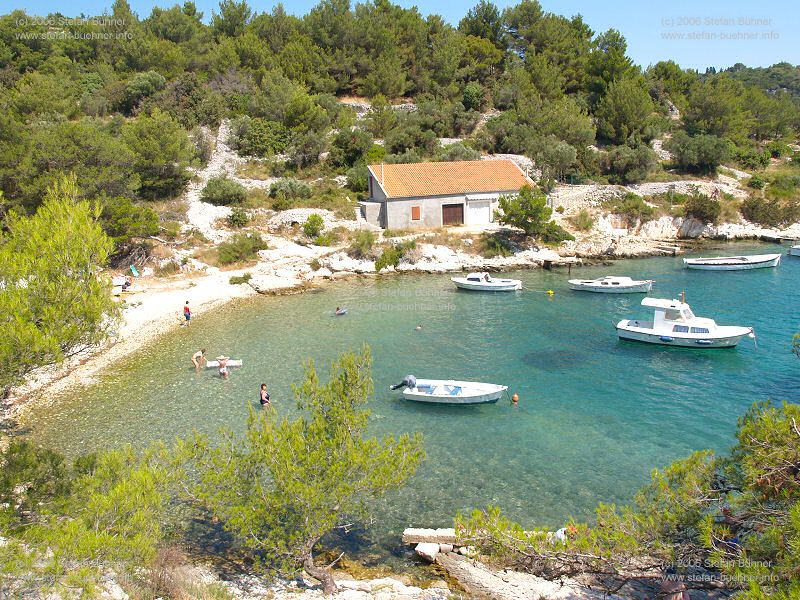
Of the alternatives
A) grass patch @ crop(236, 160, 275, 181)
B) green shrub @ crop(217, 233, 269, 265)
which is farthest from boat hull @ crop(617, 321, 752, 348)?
grass patch @ crop(236, 160, 275, 181)

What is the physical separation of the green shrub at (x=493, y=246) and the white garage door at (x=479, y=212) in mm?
3423

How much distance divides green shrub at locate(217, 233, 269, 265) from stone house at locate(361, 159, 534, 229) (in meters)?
10.2

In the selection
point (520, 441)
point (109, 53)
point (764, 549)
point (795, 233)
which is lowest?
point (520, 441)

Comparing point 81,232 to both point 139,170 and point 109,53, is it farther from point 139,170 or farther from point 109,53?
point 109,53

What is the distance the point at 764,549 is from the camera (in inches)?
332

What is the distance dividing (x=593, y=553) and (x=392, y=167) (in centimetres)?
4375

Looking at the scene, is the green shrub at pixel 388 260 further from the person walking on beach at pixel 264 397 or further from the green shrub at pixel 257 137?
the green shrub at pixel 257 137

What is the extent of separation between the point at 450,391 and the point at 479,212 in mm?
30240

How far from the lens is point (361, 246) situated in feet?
145

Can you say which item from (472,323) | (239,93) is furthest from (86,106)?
(472,323)

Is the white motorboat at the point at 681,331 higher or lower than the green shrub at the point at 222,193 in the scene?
lower

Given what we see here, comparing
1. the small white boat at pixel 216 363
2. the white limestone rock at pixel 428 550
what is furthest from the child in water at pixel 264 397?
the white limestone rock at pixel 428 550

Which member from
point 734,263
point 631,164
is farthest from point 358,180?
point 734,263

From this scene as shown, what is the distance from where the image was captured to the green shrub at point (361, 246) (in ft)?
145
